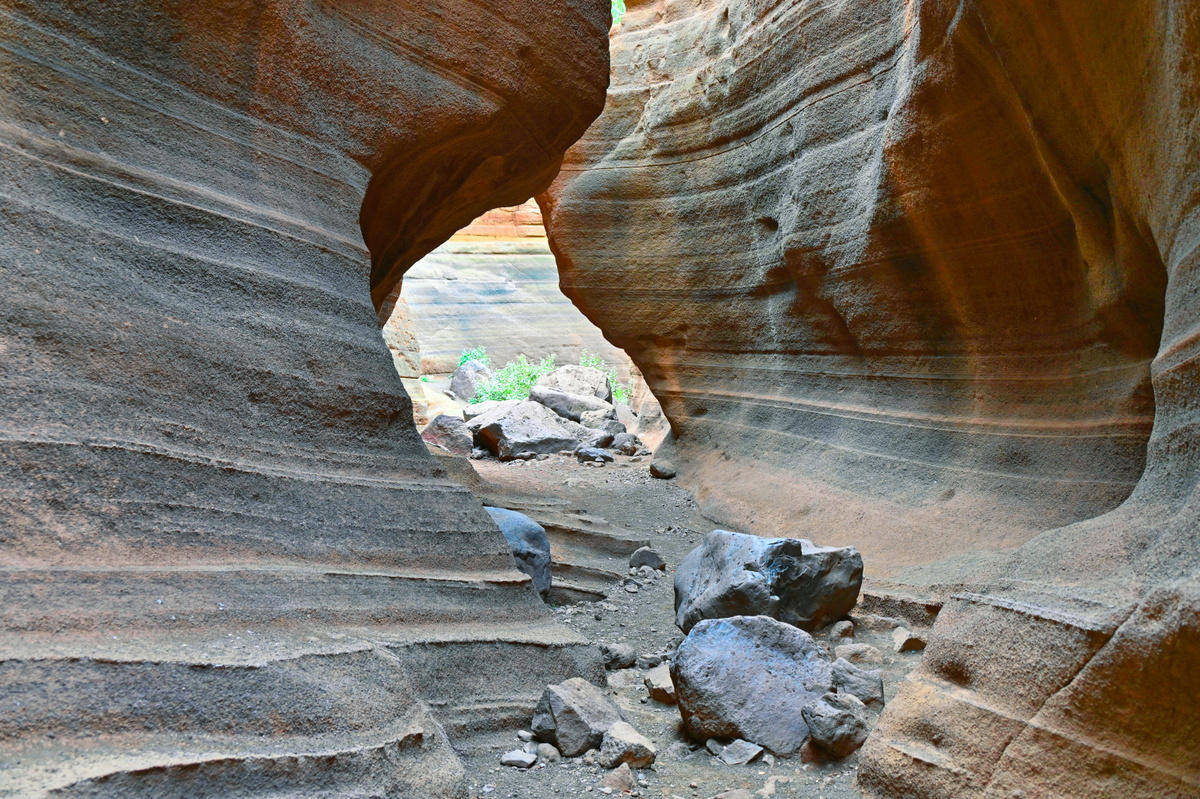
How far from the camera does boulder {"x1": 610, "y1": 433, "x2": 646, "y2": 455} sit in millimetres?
11234

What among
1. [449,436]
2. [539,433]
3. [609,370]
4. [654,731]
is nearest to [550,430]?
[539,433]

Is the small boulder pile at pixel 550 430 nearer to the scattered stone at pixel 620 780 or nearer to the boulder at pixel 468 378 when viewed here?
the boulder at pixel 468 378

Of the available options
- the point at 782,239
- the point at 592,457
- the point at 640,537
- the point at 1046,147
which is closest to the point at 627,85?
the point at 782,239

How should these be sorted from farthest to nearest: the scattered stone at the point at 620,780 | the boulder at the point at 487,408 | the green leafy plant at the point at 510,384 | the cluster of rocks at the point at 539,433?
the green leafy plant at the point at 510,384
the boulder at the point at 487,408
the cluster of rocks at the point at 539,433
the scattered stone at the point at 620,780

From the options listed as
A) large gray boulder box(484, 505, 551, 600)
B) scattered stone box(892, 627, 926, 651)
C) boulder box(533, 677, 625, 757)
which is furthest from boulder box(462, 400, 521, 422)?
boulder box(533, 677, 625, 757)

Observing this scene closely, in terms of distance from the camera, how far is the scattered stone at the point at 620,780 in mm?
2697

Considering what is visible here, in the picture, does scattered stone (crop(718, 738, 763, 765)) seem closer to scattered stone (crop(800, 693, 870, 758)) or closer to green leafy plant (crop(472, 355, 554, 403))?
scattered stone (crop(800, 693, 870, 758))

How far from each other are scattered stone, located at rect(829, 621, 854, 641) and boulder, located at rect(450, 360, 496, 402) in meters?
14.4

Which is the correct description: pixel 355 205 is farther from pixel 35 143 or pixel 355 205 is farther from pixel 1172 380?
pixel 1172 380

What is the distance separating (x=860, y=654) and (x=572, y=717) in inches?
61.0

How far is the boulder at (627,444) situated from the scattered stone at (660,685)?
7568mm

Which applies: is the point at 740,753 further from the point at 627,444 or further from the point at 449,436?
the point at 449,436

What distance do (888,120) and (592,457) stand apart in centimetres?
616

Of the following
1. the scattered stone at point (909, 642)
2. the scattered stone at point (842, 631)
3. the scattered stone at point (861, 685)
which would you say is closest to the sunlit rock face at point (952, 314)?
the scattered stone at point (861, 685)
